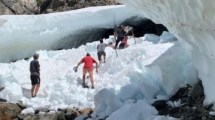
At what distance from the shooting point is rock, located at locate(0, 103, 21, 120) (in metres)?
18.3

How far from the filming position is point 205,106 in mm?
13891

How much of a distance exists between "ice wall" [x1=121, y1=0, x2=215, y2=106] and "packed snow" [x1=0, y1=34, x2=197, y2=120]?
5.37 feet

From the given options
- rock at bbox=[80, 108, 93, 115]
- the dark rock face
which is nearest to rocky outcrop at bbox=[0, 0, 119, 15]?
rock at bbox=[80, 108, 93, 115]

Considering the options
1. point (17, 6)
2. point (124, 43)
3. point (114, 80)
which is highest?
point (114, 80)

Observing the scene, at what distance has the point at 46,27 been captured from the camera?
27.7 metres

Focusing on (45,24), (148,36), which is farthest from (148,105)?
(45,24)

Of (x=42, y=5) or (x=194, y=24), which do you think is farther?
(x=42, y=5)

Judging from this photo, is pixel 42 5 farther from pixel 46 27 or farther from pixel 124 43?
pixel 124 43

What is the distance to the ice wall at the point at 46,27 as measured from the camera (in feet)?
90.3

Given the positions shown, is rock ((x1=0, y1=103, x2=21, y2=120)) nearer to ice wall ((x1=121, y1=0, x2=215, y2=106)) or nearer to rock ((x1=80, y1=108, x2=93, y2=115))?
rock ((x1=80, y1=108, x2=93, y2=115))

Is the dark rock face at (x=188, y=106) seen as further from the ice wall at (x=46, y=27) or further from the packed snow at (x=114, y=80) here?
the ice wall at (x=46, y=27)

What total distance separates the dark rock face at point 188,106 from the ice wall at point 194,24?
371 millimetres

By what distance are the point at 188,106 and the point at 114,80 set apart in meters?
4.69

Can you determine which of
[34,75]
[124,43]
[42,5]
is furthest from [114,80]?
[42,5]
